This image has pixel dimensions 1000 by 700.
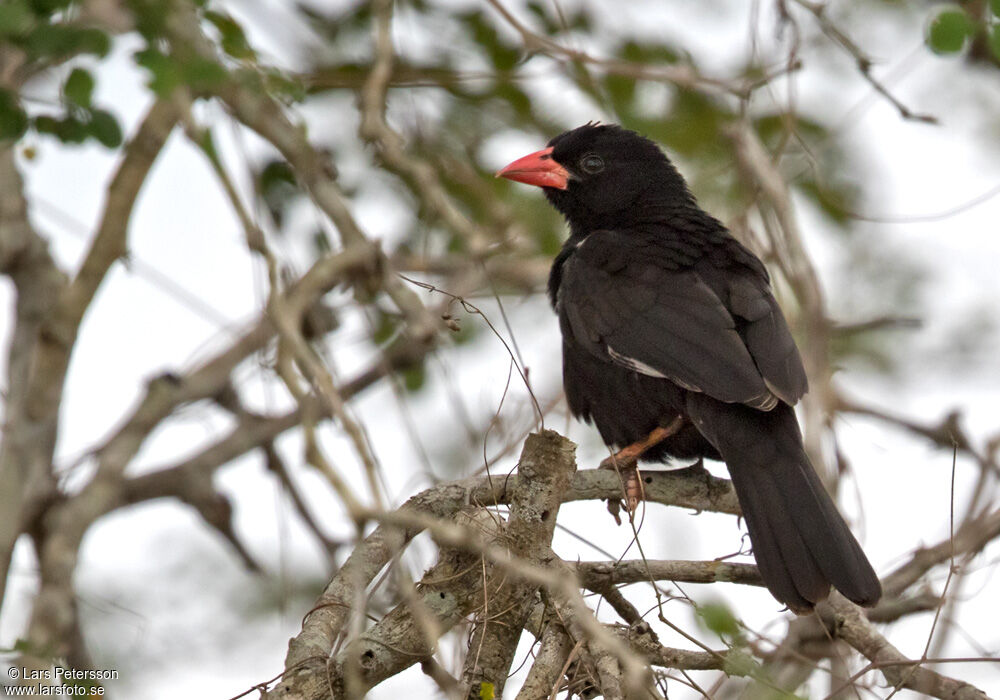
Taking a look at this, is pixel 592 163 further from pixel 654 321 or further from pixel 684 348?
pixel 684 348

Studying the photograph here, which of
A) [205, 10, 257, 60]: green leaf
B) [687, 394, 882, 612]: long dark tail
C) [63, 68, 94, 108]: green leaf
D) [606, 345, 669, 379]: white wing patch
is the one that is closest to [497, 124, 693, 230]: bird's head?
[606, 345, 669, 379]: white wing patch

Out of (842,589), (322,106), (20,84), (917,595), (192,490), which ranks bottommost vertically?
(842,589)

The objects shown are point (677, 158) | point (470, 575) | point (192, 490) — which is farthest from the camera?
point (677, 158)

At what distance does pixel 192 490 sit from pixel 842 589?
2909 mm

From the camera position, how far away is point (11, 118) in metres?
3.38

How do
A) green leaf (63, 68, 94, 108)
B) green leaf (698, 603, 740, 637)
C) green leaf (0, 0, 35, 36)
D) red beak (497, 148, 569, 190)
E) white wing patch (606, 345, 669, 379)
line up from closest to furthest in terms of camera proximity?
green leaf (698, 603, 740, 637) → green leaf (0, 0, 35, 36) → green leaf (63, 68, 94, 108) → white wing patch (606, 345, 669, 379) → red beak (497, 148, 569, 190)

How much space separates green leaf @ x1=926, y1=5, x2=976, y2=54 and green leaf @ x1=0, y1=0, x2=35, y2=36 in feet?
8.99

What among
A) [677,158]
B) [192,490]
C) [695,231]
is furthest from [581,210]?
[192,490]

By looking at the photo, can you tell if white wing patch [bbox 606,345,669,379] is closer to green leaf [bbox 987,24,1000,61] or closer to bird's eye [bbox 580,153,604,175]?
bird's eye [bbox 580,153,604,175]

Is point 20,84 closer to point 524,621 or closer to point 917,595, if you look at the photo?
point 524,621

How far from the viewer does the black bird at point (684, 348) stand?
343 cm

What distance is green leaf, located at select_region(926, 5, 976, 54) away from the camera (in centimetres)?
377

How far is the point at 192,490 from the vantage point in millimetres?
5090

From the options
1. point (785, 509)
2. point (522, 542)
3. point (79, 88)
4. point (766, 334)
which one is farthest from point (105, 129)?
point (785, 509)
